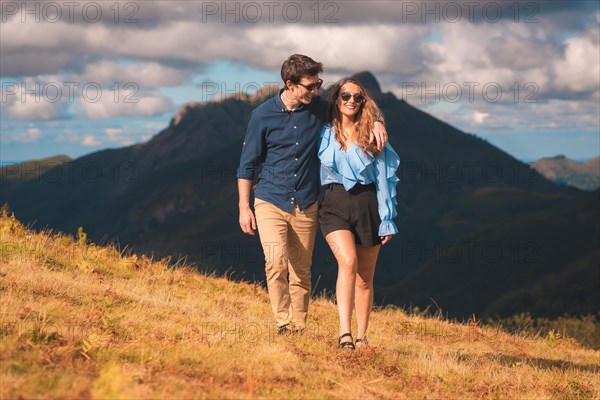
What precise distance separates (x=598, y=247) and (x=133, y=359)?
17021 cm

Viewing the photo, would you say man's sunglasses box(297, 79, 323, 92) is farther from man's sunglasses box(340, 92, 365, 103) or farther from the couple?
man's sunglasses box(340, 92, 365, 103)

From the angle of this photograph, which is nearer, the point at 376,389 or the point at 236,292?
the point at 376,389

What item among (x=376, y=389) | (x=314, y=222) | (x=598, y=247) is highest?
(x=314, y=222)

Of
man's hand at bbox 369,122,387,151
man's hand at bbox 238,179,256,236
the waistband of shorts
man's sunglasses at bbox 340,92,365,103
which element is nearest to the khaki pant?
man's hand at bbox 238,179,256,236

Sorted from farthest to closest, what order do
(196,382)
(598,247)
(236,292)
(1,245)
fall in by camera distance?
1. (598,247)
2. (236,292)
3. (1,245)
4. (196,382)

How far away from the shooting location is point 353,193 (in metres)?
7.65

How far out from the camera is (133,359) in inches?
236

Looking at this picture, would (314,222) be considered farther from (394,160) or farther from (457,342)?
(457,342)

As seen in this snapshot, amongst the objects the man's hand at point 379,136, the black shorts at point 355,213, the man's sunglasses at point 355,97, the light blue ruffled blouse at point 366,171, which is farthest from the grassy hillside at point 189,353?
the man's sunglasses at point 355,97

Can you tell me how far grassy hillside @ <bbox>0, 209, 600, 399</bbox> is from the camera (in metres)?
5.46

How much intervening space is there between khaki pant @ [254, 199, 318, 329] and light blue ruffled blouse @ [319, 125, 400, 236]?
0.61m

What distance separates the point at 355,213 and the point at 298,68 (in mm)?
1618

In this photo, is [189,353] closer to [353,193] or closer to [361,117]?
[353,193]

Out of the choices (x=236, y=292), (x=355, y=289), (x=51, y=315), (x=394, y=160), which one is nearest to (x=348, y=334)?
(x=355, y=289)
